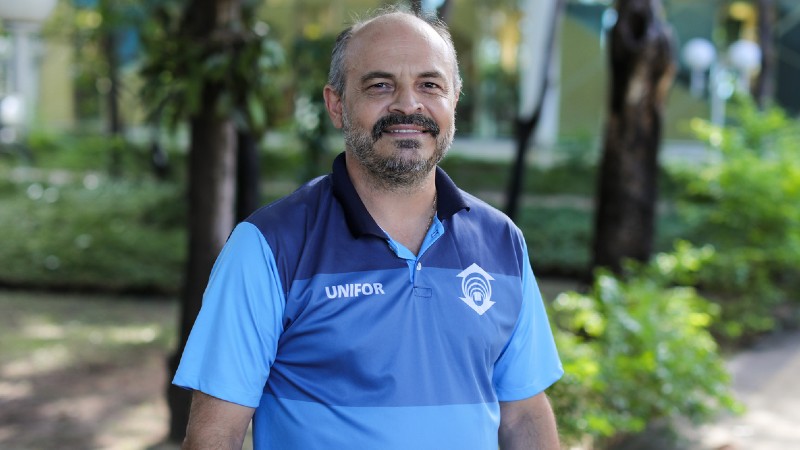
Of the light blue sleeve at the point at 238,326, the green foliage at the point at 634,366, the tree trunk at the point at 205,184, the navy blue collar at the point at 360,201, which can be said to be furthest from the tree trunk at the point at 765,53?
the light blue sleeve at the point at 238,326

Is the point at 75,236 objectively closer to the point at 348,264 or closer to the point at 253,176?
the point at 253,176

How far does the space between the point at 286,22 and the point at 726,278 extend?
61.0 feet

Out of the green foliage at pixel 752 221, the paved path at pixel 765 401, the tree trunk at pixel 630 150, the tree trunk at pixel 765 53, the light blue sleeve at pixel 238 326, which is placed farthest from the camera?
the tree trunk at pixel 765 53

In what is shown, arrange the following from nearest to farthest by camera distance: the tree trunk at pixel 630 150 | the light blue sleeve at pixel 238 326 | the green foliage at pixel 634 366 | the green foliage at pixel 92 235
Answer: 1. the light blue sleeve at pixel 238 326
2. the green foliage at pixel 634 366
3. the tree trunk at pixel 630 150
4. the green foliage at pixel 92 235

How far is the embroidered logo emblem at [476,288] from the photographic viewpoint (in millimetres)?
2242

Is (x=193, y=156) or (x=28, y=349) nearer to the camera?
(x=193, y=156)

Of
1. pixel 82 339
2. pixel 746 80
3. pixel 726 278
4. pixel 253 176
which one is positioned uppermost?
pixel 746 80

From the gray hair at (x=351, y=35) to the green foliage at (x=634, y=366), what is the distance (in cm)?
296

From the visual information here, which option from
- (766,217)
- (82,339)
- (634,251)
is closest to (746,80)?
(766,217)

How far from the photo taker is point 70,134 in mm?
28562

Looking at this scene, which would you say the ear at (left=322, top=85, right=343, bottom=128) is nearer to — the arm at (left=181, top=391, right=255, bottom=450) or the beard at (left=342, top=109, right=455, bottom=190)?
the beard at (left=342, top=109, right=455, bottom=190)

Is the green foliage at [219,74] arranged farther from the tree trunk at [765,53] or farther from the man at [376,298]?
the tree trunk at [765,53]

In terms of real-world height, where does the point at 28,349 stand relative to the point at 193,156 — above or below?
below

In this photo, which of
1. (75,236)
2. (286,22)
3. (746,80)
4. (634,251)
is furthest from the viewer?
(286,22)
